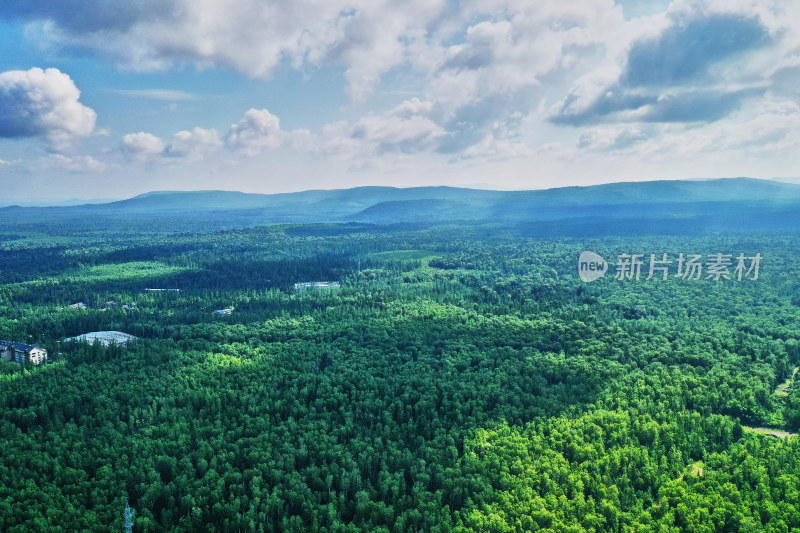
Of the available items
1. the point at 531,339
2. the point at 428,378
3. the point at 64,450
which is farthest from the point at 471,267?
the point at 64,450

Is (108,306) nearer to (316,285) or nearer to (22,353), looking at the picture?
(22,353)

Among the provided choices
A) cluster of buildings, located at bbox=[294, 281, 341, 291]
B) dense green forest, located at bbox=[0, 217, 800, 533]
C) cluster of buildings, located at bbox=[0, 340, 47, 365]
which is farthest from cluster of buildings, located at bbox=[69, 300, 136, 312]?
cluster of buildings, located at bbox=[294, 281, 341, 291]

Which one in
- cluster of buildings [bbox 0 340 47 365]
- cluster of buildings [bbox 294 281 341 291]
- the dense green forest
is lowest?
the dense green forest

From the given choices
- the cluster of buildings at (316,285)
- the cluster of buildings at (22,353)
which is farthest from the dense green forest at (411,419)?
the cluster of buildings at (316,285)

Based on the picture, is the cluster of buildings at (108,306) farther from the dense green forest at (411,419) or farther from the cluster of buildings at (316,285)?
the cluster of buildings at (316,285)

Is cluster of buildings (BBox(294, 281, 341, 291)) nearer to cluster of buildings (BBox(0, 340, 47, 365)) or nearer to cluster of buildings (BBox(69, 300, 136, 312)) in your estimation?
cluster of buildings (BBox(69, 300, 136, 312))

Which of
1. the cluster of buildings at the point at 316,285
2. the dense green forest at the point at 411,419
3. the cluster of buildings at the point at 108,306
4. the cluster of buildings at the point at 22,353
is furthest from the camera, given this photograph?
the cluster of buildings at the point at 316,285
